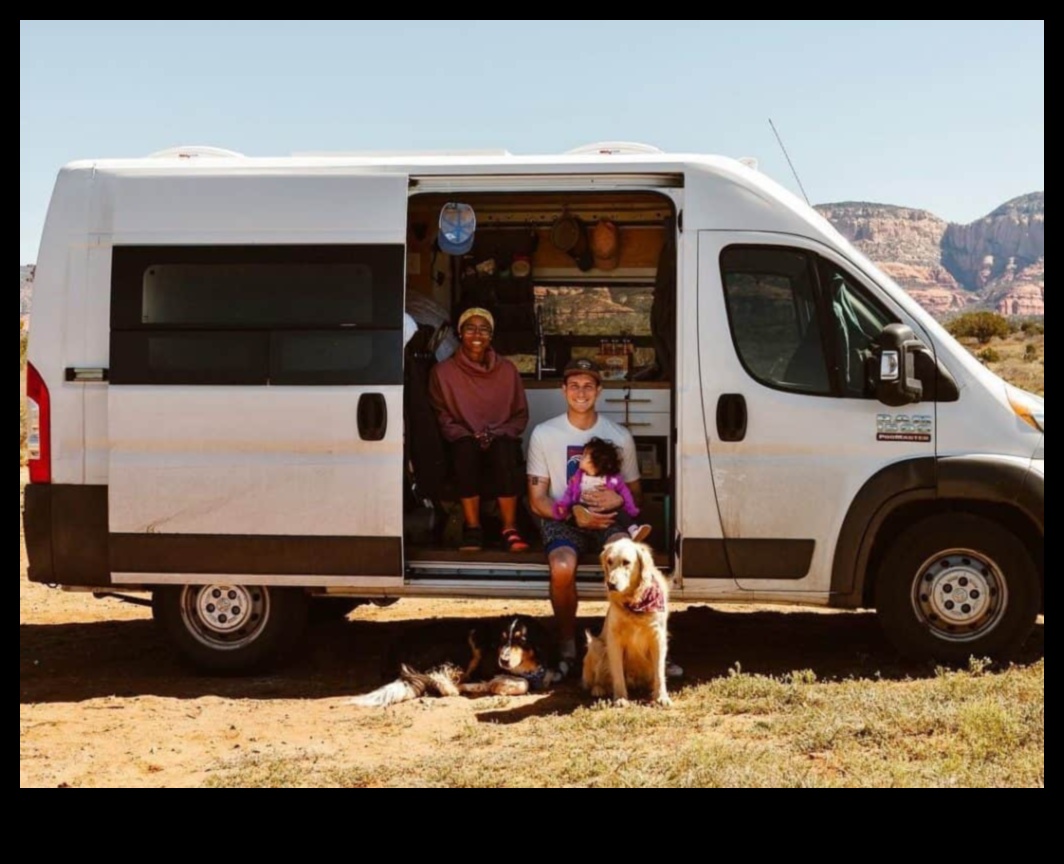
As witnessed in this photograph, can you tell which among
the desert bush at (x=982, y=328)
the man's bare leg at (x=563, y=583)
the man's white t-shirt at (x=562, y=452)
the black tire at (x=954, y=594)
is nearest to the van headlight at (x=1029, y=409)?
the black tire at (x=954, y=594)

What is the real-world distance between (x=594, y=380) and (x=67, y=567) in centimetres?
311

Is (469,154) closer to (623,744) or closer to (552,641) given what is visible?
(552,641)

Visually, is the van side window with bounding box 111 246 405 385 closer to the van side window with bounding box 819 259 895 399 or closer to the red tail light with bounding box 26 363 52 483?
the red tail light with bounding box 26 363 52 483

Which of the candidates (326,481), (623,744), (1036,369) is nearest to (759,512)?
(623,744)

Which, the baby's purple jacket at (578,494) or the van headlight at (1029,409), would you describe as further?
the baby's purple jacket at (578,494)

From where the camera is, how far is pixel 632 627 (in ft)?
19.8

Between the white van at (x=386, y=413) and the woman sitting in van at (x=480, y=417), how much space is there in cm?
36

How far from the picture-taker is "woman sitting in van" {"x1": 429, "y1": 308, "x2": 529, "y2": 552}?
709cm

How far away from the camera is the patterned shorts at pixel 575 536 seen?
662cm

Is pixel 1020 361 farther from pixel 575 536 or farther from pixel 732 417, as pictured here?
pixel 575 536

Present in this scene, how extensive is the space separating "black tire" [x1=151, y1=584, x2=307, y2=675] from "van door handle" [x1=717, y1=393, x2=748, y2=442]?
253 centimetres

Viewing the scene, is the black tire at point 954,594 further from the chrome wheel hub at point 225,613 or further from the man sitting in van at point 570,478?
the chrome wheel hub at point 225,613

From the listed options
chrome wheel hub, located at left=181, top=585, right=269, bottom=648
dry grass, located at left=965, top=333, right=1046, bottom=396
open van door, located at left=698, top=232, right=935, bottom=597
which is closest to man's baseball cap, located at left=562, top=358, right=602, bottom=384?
open van door, located at left=698, top=232, right=935, bottom=597

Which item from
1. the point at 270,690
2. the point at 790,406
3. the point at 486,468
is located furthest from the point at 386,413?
the point at 790,406
